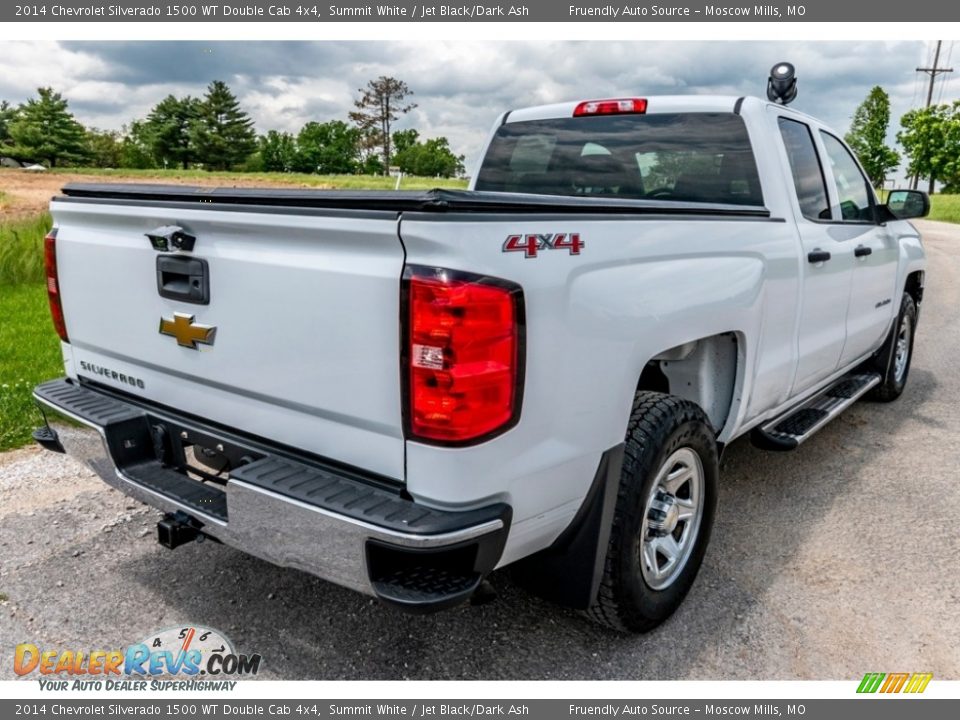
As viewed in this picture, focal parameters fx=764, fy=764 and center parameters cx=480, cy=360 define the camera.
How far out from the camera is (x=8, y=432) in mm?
4770

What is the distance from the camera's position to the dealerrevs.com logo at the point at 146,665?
260 cm

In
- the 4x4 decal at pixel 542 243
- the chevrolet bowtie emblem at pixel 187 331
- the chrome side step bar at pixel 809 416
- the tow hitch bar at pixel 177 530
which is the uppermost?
the 4x4 decal at pixel 542 243

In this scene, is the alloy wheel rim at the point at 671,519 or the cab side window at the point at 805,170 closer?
the alloy wheel rim at the point at 671,519

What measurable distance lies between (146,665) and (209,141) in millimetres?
89901

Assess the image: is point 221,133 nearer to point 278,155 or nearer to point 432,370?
point 278,155

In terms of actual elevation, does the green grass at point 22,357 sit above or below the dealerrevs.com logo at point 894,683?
above

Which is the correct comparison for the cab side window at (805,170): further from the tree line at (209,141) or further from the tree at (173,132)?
the tree at (173,132)

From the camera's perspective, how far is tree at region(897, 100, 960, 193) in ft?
182

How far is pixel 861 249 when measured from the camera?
174 inches

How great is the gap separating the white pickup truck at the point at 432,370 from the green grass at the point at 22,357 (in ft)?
6.98

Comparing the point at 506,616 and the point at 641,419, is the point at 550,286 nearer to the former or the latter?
the point at 641,419

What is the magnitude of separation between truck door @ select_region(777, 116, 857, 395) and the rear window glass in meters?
0.32

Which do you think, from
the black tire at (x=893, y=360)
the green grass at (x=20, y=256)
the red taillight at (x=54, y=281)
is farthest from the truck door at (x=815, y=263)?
the green grass at (x=20, y=256)

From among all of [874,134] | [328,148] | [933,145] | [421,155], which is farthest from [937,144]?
[328,148]
